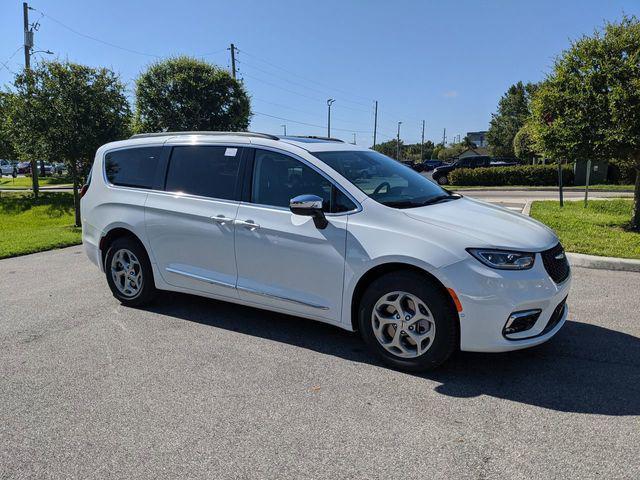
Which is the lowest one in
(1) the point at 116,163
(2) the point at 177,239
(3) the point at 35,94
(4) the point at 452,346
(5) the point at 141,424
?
(5) the point at 141,424

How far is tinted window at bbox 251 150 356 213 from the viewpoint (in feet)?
13.8

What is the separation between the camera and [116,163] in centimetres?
580

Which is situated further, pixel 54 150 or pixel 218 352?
pixel 54 150

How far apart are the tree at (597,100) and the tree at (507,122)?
250 ft

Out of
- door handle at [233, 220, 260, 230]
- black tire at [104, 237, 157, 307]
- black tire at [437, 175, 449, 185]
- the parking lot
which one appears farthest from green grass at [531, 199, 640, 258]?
black tire at [437, 175, 449, 185]

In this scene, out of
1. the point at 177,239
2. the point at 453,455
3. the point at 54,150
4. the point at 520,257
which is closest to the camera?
the point at 453,455

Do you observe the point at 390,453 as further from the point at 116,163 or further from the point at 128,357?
the point at 116,163

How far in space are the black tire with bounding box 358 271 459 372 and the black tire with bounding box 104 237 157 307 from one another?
2.57m

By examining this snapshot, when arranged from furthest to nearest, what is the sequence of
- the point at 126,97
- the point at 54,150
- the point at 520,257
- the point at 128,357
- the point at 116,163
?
1. the point at 126,97
2. the point at 54,150
3. the point at 116,163
4. the point at 128,357
5. the point at 520,257

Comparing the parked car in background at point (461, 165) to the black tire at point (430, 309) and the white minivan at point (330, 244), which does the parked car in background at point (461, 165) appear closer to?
the white minivan at point (330, 244)

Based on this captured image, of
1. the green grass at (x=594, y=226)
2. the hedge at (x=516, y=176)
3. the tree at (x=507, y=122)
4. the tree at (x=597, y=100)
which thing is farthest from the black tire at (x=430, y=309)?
the tree at (x=507, y=122)

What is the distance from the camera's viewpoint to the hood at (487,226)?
367cm

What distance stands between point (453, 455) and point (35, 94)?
15.7 metres

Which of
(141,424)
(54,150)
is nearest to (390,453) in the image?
(141,424)
